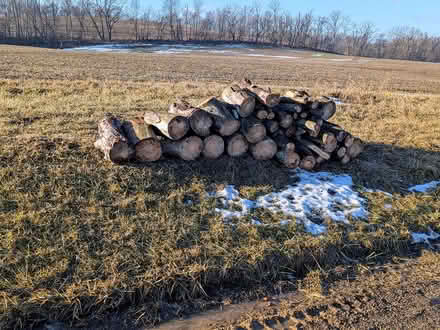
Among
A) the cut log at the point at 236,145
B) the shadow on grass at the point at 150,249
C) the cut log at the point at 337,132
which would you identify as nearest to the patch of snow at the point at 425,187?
the cut log at the point at 337,132

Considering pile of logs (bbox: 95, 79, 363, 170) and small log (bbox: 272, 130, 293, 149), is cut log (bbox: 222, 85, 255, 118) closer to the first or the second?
pile of logs (bbox: 95, 79, 363, 170)

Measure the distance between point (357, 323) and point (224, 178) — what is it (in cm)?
270

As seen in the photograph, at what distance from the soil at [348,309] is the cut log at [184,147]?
2.57 m

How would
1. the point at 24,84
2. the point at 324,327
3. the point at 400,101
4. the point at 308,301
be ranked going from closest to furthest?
the point at 324,327
the point at 308,301
the point at 24,84
the point at 400,101

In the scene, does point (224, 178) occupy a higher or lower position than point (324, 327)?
higher

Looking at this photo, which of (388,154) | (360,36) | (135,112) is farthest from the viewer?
(360,36)

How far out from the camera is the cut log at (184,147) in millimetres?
5004

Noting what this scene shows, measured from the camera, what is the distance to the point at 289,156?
5.53 metres

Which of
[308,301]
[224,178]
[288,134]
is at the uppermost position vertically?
[288,134]

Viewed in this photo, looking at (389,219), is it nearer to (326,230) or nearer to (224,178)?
(326,230)

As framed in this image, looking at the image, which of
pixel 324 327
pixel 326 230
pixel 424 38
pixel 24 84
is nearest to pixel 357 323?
pixel 324 327

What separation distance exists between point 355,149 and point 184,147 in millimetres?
3358

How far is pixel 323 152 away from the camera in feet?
18.7

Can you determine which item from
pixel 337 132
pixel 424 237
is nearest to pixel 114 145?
pixel 337 132
